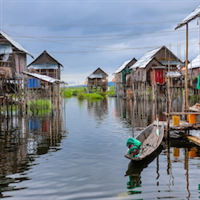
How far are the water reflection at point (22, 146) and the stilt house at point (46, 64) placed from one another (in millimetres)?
22642

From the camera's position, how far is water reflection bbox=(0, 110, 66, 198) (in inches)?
332

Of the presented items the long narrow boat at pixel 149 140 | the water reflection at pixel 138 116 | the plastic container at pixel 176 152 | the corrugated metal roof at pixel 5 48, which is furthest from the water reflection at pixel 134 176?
the corrugated metal roof at pixel 5 48

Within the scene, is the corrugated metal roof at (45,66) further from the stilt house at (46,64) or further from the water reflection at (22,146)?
the water reflection at (22,146)

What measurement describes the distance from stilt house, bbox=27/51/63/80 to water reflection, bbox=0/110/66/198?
22642 mm

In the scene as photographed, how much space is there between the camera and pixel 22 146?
41.4 feet

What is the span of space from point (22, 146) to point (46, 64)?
99.6ft

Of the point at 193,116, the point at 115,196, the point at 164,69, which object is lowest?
the point at 115,196

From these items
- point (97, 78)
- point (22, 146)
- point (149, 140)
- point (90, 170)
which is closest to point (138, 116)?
point (149, 140)

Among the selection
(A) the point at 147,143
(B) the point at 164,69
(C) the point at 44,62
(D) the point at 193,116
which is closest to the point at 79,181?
(A) the point at 147,143

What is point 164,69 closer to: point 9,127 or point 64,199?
point 9,127

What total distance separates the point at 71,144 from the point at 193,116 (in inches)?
252

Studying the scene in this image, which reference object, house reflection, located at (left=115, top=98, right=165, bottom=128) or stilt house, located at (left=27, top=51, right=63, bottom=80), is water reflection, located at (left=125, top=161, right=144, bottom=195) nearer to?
house reflection, located at (left=115, top=98, right=165, bottom=128)

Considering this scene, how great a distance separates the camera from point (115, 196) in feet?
22.8

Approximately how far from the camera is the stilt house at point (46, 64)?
4144cm
